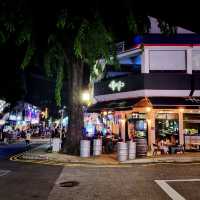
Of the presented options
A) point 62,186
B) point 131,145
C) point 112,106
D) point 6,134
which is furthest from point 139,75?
point 6,134

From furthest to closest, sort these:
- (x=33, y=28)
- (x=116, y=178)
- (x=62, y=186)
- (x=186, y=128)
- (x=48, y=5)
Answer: (x=186, y=128), (x=116, y=178), (x=62, y=186), (x=33, y=28), (x=48, y=5)

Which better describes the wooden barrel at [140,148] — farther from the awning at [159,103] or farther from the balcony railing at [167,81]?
the balcony railing at [167,81]

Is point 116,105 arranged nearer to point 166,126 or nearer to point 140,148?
point 166,126

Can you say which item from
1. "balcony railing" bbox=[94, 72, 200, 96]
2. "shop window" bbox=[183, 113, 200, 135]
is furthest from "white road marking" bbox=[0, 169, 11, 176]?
"shop window" bbox=[183, 113, 200, 135]

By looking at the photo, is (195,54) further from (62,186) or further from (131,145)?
(62,186)

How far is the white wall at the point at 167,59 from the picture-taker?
929 inches

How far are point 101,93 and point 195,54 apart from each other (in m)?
7.89

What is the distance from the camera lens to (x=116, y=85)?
25.9 m

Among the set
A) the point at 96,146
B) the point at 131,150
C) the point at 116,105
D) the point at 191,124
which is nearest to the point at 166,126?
the point at 191,124

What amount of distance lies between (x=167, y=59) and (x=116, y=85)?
427cm

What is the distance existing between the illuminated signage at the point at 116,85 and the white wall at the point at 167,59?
107 inches

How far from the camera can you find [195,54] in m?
23.7

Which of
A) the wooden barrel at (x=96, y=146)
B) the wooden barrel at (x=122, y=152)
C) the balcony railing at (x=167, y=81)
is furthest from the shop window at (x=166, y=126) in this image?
the wooden barrel at (x=122, y=152)

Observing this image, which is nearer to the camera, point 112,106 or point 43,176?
point 43,176
